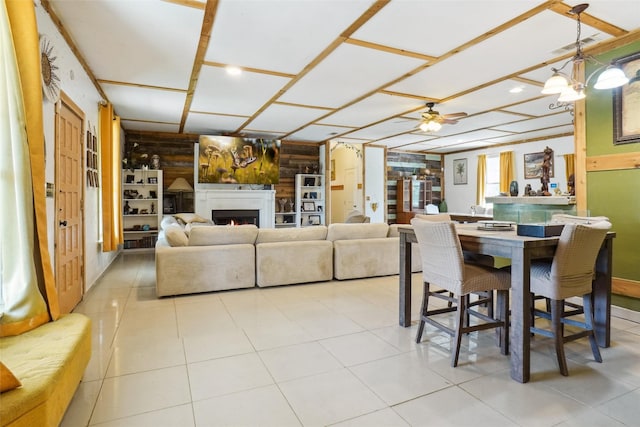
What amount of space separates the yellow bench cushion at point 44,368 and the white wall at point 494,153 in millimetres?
8945

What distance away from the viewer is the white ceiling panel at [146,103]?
189 inches

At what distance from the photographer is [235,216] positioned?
799 centimetres

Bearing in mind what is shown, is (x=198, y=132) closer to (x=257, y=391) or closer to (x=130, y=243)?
(x=130, y=243)

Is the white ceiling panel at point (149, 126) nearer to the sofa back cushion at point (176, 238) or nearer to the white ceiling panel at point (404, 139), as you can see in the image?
the sofa back cushion at point (176, 238)

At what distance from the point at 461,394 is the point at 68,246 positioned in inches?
144

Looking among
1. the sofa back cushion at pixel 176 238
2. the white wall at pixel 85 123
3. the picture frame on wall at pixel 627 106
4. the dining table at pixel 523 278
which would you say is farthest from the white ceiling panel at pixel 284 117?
the dining table at pixel 523 278

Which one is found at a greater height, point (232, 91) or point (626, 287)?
point (232, 91)

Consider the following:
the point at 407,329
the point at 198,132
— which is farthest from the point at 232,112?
the point at 407,329

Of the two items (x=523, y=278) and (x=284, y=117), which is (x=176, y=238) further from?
(x=523, y=278)

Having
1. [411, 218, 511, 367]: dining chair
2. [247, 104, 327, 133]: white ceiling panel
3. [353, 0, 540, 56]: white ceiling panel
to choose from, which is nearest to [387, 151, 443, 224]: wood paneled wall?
[247, 104, 327, 133]: white ceiling panel

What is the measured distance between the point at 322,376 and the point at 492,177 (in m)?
8.85

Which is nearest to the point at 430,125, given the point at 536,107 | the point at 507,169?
the point at 536,107

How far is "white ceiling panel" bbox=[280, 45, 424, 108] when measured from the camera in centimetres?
364

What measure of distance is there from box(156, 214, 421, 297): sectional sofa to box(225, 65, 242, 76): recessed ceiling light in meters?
1.81
